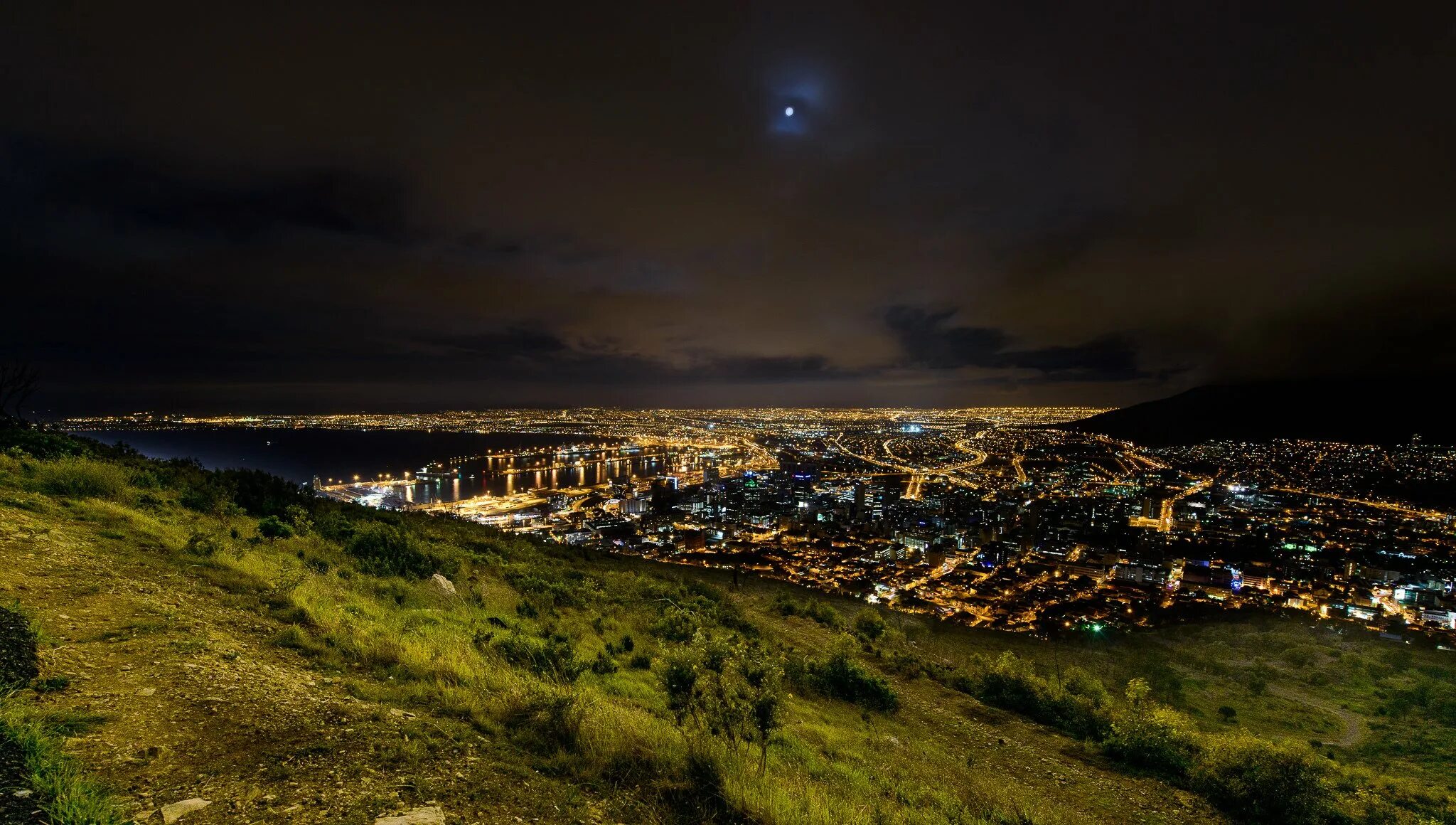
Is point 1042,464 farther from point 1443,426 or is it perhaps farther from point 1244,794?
point 1244,794

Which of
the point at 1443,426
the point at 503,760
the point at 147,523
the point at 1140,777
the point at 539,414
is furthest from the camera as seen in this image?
the point at 539,414

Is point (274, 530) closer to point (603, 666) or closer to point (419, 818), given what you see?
point (603, 666)

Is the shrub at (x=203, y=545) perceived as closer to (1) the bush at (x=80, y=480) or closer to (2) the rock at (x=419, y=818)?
(1) the bush at (x=80, y=480)

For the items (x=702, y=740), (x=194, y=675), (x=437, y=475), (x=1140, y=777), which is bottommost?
(x=437, y=475)

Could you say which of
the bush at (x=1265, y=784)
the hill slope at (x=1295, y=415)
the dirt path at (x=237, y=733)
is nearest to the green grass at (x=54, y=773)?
the dirt path at (x=237, y=733)

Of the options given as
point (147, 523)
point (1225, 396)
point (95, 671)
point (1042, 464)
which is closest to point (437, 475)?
point (147, 523)

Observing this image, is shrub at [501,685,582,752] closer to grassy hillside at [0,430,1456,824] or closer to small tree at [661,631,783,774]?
grassy hillside at [0,430,1456,824]
